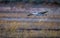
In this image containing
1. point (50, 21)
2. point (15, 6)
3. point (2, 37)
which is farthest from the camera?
point (15, 6)

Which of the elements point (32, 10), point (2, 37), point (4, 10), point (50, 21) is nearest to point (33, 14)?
point (32, 10)

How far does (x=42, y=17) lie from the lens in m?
1.93

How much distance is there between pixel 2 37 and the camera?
5.42ft

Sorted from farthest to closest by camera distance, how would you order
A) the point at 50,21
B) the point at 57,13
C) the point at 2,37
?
the point at 57,13 → the point at 50,21 → the point at 2,37

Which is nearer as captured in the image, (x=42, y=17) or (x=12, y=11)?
(x=42, y=17)

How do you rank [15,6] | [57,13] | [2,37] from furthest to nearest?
[15,6] < [57,13] < [2,37]

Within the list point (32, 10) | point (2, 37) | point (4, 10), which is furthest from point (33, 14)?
point (2, 37)

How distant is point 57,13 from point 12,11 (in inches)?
25.9

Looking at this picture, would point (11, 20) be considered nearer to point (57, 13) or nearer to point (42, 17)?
point (42, 17)

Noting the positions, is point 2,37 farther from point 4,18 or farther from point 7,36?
point 4,18

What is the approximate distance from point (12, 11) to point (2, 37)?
1.85 feet

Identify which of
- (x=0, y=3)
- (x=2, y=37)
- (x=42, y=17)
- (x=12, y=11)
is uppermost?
(x=0, y=3)

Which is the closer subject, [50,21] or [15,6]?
[50,21]

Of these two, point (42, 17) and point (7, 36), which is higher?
point (42, 17)
